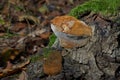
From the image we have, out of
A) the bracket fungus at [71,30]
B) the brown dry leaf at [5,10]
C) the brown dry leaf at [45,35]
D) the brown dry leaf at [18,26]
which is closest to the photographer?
the bracket fungus at [71,30]

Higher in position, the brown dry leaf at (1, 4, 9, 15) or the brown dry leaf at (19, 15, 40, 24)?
the brown dry leaf at (1, 4, 9, 15)

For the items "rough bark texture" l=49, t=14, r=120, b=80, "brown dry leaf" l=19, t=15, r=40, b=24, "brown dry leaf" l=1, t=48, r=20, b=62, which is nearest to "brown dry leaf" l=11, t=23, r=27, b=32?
"brown dry leaf" l=19, t=15, r=40, b=24

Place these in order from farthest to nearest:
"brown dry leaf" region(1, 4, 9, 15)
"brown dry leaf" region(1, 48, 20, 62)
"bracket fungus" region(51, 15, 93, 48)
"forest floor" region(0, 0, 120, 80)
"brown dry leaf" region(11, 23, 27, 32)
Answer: "brown dry leaf" region(1, 4, 9, 15) < "brown dry leaf" region(11, 23, 27, 32) < "brown dry leaf" region(1, 48, 20, 62) < "forest floor" region(0, 0, 120, 80) < "bracket fungus" region(51, 15, 93, 48)

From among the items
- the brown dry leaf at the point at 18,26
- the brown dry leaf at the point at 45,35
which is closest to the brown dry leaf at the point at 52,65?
the brown dry leaf at the point at 45,35

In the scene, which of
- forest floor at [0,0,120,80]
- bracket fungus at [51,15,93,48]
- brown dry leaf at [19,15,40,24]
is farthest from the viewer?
brown dry leaf at [19,15,40,24]

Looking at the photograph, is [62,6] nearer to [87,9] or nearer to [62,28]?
[87,9]

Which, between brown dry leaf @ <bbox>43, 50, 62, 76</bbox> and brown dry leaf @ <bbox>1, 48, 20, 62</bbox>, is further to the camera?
brown dry leaf @ <bbox>1, 48, 20, 62</bbox>

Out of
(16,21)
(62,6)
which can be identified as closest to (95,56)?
(16,21)

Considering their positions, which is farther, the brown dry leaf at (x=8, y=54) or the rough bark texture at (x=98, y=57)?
the brown dry leaf at (x=8, y=54)

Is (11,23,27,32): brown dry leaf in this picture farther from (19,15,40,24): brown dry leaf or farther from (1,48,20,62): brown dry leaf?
(1,48,20,62): brown dry leaf

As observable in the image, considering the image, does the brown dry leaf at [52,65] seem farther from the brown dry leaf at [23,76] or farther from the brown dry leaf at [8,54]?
the brown dry leaf at [8,54]
